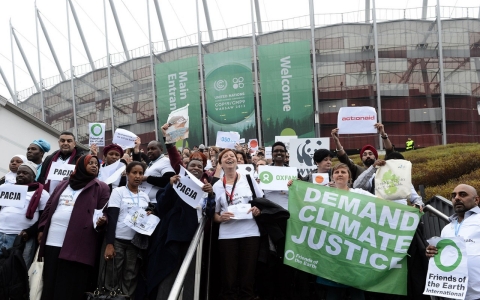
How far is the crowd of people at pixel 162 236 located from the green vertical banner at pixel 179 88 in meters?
24.5

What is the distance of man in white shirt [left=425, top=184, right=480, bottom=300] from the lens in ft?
18.5

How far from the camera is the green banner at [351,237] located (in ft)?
21.0

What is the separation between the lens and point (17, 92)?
42.2m

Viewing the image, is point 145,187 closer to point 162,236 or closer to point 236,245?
point 162,236

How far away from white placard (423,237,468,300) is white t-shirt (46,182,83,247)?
3802 millimetres

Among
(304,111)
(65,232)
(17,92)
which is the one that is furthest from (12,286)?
(17,92)

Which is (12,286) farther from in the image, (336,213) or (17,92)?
(17,92)

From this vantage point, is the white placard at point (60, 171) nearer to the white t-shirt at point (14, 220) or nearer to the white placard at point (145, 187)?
the white t-shirt at point (14, 220)

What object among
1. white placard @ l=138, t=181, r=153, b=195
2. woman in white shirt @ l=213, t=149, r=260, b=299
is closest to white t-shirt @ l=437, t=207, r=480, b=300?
woman in white shirt @ l=213, t=149, r=260, b=299

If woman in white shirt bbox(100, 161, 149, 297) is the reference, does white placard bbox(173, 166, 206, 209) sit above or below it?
above

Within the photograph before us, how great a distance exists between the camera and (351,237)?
21.6 feet

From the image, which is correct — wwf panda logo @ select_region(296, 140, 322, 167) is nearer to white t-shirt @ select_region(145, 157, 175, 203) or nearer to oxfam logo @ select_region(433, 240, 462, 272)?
white t-shirt @ select_region(145, 157, 175, 203)

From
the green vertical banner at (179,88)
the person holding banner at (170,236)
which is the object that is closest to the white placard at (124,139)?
the person holding banner at (170,236)

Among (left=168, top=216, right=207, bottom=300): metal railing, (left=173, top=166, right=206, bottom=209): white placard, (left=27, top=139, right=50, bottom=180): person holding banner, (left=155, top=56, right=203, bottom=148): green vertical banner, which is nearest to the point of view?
(left=168, top=216, right=207, bottom=300): metal railing
